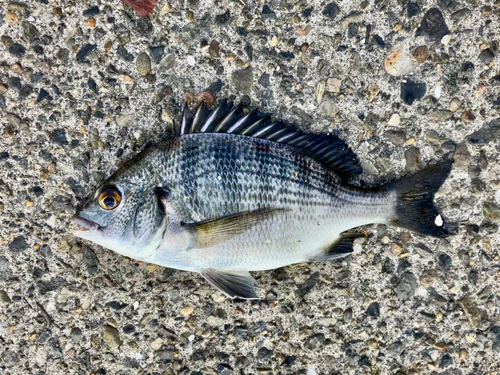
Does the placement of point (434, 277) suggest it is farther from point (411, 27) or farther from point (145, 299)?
point (145, 299)

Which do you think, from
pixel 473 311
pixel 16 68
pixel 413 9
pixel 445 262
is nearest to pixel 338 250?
pixel 445 262

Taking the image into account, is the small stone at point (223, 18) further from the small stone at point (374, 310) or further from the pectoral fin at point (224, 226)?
the small stone at point (374, 310)

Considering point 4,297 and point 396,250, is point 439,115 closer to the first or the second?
point 396,250

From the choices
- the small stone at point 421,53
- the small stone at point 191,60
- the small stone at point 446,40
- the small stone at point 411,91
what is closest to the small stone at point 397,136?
the small stone at point 411,91

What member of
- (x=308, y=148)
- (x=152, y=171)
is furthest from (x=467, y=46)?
(x=152, y=171)

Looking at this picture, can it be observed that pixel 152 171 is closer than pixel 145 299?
Yes

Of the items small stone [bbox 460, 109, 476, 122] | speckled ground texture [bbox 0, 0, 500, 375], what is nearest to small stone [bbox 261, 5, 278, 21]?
speckled ground texture [bbox 0, 0, 500, 375]
